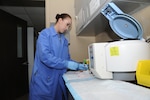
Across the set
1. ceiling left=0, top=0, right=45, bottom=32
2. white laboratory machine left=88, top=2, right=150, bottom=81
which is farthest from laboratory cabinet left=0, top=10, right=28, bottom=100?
white laboratory machine left=88, top=2, right=150, bottom=81

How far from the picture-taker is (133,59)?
3.04ft

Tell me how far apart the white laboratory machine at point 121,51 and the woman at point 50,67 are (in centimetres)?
53

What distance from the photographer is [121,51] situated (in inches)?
37.2

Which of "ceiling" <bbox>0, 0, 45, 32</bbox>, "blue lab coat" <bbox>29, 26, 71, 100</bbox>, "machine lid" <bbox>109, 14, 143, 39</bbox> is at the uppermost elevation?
"ceiling" <bbox>0, 0, 45, 32</bbox>

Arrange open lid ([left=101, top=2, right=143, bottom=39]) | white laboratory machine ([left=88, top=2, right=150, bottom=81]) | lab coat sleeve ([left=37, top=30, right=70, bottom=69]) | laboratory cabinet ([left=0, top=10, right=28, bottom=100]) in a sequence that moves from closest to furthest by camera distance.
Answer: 1. white laboratory machine ([left=88, top=2, right=150, bottom=81])
2. open lid ([left=101, top=2, right=143, bottom=39])
3. lab coat sleeve ([left=37, top=30, right=70, bottom=69])
4. laboratory cabinet ([left=0, top=10, right=28, bottom=100])

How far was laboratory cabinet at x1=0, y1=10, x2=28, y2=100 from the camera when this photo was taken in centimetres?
285

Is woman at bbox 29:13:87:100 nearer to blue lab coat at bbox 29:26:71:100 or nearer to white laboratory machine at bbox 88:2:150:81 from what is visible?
blue lab coat at bbox 29:26:71:100

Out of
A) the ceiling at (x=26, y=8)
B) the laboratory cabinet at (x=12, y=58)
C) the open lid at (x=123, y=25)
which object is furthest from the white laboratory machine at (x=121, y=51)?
the laboratory cabinet at (x=12, y=58)

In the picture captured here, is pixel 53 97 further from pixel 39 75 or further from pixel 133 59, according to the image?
pixel 133 59

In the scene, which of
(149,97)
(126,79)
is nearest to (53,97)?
(126,79)

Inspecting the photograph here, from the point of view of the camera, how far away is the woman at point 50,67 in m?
1.50

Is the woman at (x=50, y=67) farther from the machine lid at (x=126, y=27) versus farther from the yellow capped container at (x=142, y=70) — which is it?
the yellow capped container at (x=142, y=70)

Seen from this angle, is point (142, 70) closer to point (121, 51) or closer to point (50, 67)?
point (121, 51)

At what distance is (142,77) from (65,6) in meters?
1.92
